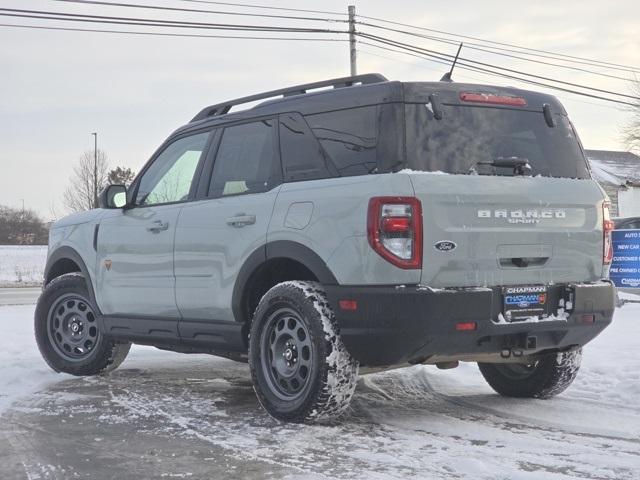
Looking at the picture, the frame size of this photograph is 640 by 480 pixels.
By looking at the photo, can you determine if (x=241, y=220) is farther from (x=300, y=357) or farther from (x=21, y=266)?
(x=21, y=266)

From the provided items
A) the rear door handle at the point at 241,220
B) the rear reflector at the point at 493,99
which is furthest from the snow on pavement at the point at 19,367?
the rear reflector at the point at 493,99

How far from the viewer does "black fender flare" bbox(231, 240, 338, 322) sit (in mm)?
4797

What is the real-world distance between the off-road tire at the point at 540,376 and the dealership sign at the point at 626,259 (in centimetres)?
683

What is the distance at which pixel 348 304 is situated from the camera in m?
4.64

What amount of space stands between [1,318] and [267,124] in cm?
793

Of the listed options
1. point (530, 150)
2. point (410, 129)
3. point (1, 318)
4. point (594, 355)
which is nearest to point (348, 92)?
point (410, 129)

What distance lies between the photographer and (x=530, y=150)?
5.20m

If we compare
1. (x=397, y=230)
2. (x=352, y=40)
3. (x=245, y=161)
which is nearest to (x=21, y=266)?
(x=352, y=40)

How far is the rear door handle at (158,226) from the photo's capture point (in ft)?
19.9

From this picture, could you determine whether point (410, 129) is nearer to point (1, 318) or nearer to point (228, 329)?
point (228, 329)

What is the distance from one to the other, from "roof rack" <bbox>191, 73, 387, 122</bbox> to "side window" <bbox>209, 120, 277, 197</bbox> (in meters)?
0.28

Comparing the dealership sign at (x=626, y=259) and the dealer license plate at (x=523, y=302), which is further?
the dealership sign at (x=626, y=259)

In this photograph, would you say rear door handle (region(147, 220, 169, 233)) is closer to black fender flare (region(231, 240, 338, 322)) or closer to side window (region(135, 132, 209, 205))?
side window (region(135, 132, 209, 205))

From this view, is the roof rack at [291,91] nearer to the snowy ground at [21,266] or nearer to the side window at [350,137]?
the side window at [350,137]
